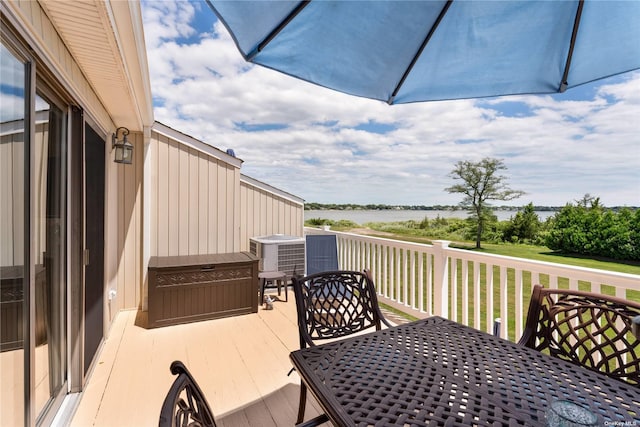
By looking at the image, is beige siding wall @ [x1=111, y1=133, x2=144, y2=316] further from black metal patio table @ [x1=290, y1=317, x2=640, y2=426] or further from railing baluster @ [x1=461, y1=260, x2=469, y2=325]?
railing baluster @ [x1=461, y1=260, x2=469, y2=325]

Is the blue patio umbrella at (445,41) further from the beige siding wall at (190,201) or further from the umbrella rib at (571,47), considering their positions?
the beige siding wall at (190,201)

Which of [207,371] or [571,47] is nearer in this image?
[571,47]

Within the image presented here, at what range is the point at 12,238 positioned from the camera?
4.50 feet

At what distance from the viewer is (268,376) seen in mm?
2770

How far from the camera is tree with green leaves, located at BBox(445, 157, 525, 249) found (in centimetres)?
966

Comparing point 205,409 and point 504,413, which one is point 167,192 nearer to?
point 205,409

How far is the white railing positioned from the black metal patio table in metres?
1.09

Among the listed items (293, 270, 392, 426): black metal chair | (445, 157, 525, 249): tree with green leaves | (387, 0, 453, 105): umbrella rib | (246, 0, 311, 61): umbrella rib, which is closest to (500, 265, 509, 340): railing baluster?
(293, 270, 392, 426): black metal chair

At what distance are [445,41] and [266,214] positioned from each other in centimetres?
414

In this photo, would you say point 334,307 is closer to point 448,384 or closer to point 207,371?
point 448,384

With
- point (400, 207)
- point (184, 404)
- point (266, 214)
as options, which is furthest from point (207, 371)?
point (400, 207)

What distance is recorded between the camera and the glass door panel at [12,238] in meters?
1.28

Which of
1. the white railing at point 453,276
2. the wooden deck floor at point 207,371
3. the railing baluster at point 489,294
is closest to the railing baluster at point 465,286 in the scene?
the white railing at point 453,276

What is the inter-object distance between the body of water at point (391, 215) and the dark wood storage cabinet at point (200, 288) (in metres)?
3.42
